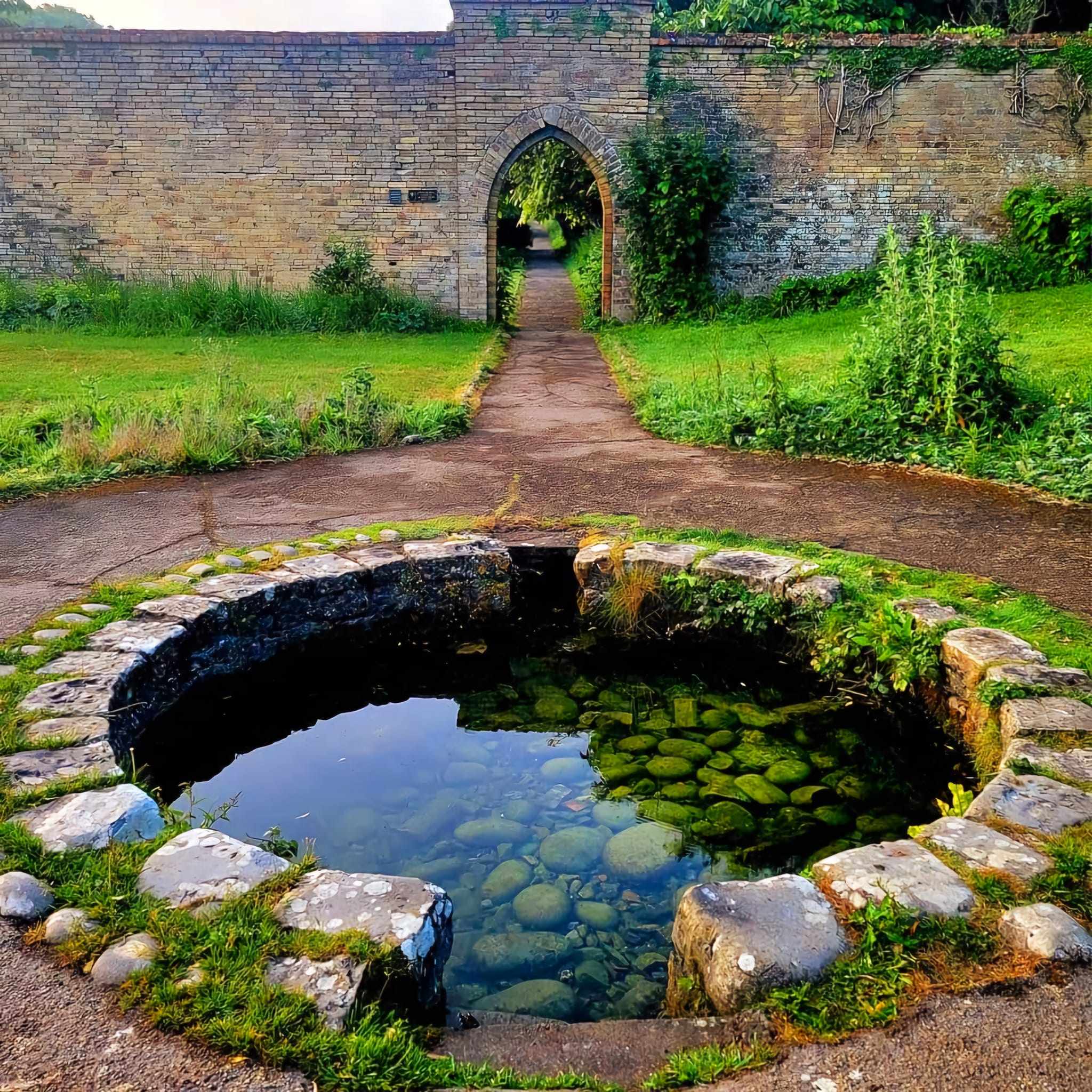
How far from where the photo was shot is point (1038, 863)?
2.30 meters

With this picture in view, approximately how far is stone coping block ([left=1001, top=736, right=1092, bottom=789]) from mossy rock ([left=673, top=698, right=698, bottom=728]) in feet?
4.30

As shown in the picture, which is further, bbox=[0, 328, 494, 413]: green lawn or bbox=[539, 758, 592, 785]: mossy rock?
bbox=[0, 328, 494, 413]: green lawn

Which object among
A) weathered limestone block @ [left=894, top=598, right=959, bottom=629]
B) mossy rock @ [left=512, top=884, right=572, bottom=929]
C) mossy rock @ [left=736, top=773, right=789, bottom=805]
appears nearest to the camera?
mossy rock @ [left=512, top=884, right=572, bottom=929]

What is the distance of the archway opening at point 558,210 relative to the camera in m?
13.3

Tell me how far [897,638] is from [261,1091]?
2915 millimetres

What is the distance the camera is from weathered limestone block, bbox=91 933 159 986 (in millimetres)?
1951

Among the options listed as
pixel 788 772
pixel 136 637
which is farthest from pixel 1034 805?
pixel 136 637

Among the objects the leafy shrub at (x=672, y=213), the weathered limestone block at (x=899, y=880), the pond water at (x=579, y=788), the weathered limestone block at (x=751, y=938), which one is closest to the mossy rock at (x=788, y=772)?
the pond water at (x=579, y=788)

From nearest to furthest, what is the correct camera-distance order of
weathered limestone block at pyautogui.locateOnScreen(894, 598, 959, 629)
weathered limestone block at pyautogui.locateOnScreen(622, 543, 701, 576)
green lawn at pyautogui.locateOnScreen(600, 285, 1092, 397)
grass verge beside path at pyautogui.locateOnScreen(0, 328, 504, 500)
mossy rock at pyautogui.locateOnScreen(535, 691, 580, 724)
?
weathered limestone block at pyautogui.locateOnScreen(894, 598, 959, 629), mossy rock at pyautogui.locateOnScreen(535, 691, 580, 724), weathered limestone block at pyautogui.locateOnScreen(622, 543, 701, 576), grass verge beside path at pyautogui.locateOnScreen(0, 328, 504, 500), green lawn at pyautogui.locateOnScreen(600, 285, 1092, 397)

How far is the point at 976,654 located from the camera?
3.49m

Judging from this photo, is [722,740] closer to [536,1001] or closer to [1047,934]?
[536,1001]

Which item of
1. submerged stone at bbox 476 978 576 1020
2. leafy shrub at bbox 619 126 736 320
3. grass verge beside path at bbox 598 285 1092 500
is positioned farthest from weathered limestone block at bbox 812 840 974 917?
leafy shrub at bbox 619 126 736 320

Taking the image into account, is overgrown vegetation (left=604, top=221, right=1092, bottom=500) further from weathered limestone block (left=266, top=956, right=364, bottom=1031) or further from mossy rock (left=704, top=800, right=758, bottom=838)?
weathered limestone block (left=266, top=956, right=364, bottom=1031)

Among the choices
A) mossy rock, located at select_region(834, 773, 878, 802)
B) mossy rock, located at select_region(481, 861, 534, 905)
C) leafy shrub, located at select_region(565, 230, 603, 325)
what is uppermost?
leafy shrub, located at select_region(565, 230, 603, 325)
